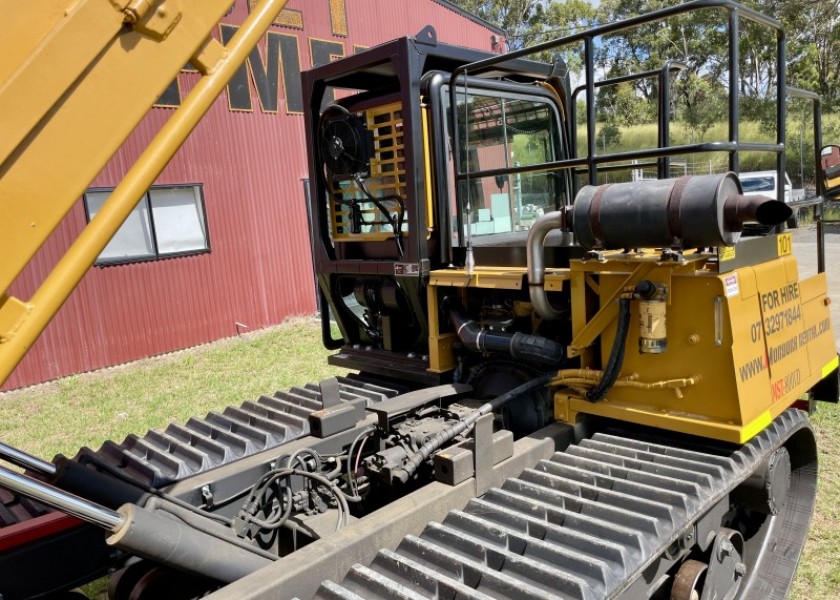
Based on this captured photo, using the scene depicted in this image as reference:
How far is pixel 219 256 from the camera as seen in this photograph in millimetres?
12219

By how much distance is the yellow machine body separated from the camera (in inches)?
117

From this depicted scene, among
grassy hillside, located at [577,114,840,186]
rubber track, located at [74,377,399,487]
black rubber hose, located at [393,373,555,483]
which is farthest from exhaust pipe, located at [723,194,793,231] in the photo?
grassy hillside, located at [577,114,840,186]

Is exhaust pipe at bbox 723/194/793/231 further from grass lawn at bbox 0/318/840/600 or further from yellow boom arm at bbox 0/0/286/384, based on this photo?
grass lawn at bbox 0/318/840/600

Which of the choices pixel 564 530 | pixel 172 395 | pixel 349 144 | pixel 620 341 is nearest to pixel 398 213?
pixel 349 144

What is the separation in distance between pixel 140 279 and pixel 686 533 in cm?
1014

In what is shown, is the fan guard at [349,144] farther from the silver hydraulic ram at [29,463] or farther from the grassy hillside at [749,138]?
the grassy hillside at [749,138]

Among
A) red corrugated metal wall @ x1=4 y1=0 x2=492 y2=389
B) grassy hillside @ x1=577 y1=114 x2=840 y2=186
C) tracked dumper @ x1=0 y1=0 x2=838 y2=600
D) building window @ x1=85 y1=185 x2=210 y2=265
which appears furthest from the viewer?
grassy hillside @ x1=577 y1=114 x2=840 y2=186

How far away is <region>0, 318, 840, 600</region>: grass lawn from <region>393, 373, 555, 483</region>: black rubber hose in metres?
2.39

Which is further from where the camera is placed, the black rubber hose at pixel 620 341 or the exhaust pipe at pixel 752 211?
the black rubber hose at pixel 620 341

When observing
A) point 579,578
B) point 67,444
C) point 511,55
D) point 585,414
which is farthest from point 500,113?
point 67,444

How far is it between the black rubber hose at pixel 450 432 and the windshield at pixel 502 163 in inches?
39.0

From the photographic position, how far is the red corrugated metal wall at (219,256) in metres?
10.4

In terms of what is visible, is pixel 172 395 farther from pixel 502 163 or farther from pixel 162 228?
pixel 502 163

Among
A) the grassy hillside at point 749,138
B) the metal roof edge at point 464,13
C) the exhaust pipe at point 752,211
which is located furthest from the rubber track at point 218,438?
the grassy hillside at point 749,138
